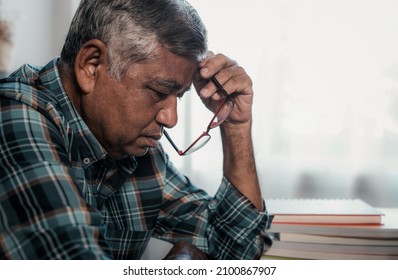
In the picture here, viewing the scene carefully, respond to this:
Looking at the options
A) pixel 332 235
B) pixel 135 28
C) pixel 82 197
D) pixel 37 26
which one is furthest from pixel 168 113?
pixel 37 26

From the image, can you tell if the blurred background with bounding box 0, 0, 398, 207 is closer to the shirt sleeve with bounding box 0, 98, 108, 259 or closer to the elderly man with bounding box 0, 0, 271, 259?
the elderly man with bounding box 0, 0, 271, 259

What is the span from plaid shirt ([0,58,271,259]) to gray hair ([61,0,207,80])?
99 mm

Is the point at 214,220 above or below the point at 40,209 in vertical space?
below

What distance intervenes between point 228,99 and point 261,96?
0.41m

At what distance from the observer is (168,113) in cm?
94

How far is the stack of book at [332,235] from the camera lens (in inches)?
41.4

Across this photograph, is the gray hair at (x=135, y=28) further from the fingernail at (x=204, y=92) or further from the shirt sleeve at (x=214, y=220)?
the shirt sleeve at (x=214, y=220)

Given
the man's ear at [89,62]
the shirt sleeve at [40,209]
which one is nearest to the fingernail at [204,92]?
the man's ear at [89,62]

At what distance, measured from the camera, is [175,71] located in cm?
90

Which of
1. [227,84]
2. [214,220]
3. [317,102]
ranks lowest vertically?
[214,220]

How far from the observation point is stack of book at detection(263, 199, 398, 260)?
1052 millimetres

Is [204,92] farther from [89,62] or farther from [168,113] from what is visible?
[89,62]

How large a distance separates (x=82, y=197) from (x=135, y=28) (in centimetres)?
29

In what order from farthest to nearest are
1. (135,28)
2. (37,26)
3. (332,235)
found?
(37,26), (332,235), (135,28)
